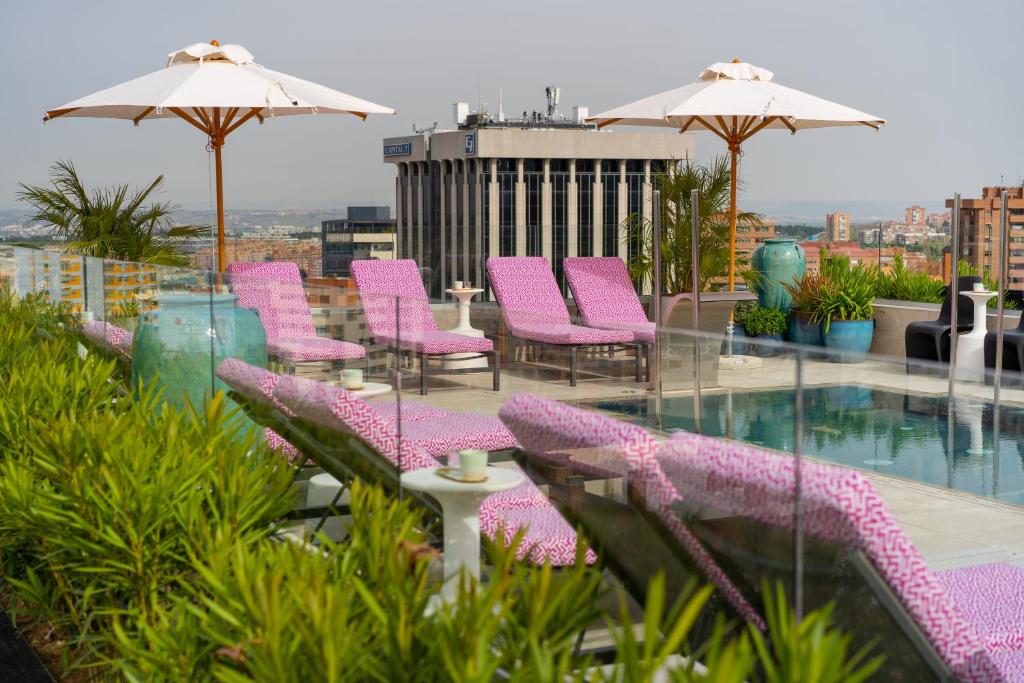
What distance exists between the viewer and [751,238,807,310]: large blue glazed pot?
12.7 metres

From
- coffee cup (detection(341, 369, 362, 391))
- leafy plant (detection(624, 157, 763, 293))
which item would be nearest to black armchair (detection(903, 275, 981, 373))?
leafy plant (detection(624, 157, 763, 293))

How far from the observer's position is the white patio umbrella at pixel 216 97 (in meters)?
9.27

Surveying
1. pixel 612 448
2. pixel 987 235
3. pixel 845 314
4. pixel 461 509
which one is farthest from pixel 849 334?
pixel 612 448

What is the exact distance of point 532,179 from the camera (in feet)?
287

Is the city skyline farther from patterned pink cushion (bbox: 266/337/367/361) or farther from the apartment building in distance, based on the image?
patterned pink cushion (bbox: 266/337/367/361)

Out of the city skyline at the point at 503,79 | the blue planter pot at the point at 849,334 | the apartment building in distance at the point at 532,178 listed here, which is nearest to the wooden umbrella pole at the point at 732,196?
the city skyline at the point at 503,79

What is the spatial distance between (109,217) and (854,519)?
1106cm

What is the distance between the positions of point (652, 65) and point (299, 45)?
75.5 ft

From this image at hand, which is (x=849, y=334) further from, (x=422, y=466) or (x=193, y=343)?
(x=422, y=466)

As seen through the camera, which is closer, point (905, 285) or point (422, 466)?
point (422, 466)

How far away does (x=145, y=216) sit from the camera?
1239 cm

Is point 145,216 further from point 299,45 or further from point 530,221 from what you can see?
point 530,221

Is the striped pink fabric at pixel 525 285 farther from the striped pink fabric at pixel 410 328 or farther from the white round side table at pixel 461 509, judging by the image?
the white round side table at pixel 461 509

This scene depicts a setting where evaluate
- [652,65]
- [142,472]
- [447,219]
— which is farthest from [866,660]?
[447,219]
